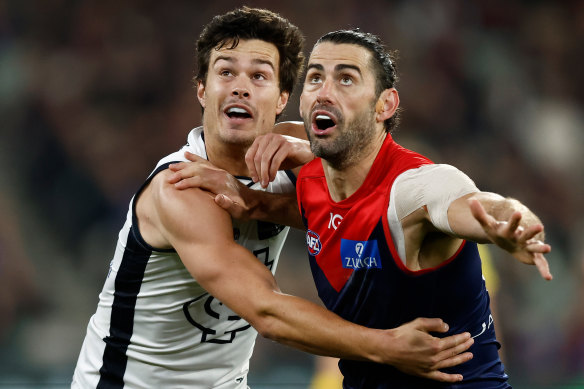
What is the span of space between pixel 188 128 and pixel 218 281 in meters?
4.36

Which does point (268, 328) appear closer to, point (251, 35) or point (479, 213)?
point (479, 213)

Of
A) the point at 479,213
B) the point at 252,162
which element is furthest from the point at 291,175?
the point at 479,213

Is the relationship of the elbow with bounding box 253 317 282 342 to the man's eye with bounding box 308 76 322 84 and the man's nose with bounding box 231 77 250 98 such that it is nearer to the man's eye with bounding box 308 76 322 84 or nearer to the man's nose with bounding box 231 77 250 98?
the man's eye with bounding box 308 76 322 84

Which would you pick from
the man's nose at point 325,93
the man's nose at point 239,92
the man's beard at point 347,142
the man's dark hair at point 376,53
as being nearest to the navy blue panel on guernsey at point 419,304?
the man's beard at point 347,142

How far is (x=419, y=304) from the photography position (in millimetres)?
2574

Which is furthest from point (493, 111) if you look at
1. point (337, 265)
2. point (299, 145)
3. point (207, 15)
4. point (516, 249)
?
point (516, 249)

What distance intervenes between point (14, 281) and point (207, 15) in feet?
10.7

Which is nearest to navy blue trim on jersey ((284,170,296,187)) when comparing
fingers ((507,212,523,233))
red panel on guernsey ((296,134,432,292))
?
red panel on guernsey ((296,134,432,292))

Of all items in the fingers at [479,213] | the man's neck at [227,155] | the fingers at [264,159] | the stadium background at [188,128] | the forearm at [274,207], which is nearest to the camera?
the fingers at [479,213]

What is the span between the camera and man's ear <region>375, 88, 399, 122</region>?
9.71ft

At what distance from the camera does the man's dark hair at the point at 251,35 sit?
352cm

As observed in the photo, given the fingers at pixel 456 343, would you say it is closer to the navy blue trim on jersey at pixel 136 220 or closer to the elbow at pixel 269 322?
the elbow at pixel 269 322

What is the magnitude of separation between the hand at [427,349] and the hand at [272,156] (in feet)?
2.97

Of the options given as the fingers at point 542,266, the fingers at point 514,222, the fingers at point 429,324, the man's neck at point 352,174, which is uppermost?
the man's neck at point 352,174
